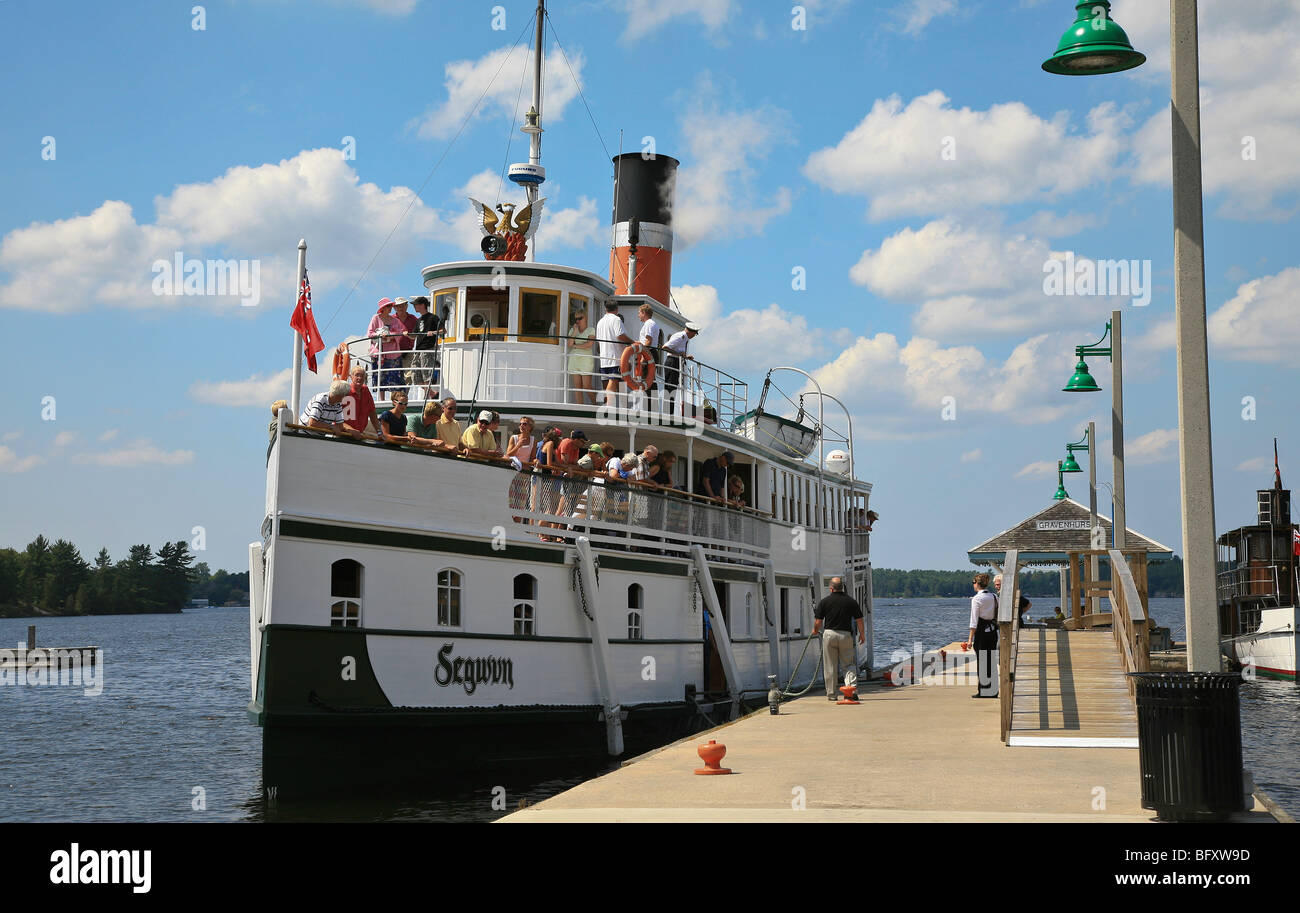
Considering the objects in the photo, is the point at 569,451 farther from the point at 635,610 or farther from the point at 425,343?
the point at 425,343

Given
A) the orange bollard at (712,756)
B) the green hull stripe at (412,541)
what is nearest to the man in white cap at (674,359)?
the green hull stripe at (412,541)

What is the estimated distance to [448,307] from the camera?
21047 millimetres

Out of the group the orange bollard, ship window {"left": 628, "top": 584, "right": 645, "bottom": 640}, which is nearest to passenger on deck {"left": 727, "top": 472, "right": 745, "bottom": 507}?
ship window {"left": 628, "top": 584, "right": 645, "bottom": 640}

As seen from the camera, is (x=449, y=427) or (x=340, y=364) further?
(x=340, y=364)

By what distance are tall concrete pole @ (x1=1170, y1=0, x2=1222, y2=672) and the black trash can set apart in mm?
288

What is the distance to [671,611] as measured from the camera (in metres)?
20.3

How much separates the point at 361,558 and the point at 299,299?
312cm

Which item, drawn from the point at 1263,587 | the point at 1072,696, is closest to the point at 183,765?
the point at 1072,696

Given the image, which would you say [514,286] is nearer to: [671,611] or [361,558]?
[671,611]

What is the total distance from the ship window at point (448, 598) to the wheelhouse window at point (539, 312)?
6.19 metres

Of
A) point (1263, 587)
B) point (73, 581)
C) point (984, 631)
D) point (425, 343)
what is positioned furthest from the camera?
point (73, 581)

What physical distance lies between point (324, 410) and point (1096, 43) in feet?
30.2
